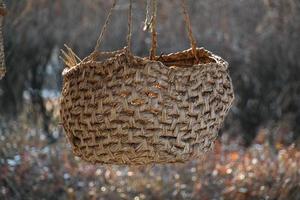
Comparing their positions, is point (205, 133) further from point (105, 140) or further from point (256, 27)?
point (256, 27)

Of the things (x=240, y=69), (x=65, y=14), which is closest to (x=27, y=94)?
(x=65, y=14)

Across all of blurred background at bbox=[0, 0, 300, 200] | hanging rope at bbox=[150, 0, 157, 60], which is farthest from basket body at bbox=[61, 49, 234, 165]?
blurred background at bbox=[0, 0, 300, 200]

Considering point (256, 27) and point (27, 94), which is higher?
point (256, 27)

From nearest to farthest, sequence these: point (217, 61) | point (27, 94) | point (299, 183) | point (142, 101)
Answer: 1. point (142, 101)
2. point (217, 61)
3. point (299, 183)
4. point (27, 94)

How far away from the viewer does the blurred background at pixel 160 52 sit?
484 centimetres

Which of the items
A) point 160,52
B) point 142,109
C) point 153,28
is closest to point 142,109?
point 142,109

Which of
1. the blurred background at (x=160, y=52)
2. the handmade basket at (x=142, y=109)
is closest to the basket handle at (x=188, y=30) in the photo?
Result: the handmade basket at (x=142, y=109)

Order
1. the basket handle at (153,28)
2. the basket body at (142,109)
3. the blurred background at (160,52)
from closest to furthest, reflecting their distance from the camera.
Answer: the basket body at (142,109), the basket handle at (153,28), the blurred background at (160,52)

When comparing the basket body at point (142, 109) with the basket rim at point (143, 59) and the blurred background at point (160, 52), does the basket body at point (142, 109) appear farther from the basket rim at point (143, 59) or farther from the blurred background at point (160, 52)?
the blurred background at point (160, 52)

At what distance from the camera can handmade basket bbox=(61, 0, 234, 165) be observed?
2213mm

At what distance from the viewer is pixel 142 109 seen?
7.27 feet

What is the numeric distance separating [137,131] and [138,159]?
0.10 meters

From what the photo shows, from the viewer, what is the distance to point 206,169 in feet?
16.9

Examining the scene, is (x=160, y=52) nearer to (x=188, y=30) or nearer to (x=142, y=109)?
(x=188, y=30)
